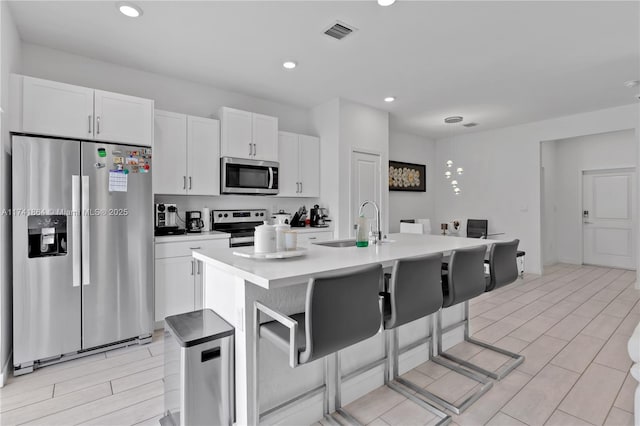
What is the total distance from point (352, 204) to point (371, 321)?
3.23 m

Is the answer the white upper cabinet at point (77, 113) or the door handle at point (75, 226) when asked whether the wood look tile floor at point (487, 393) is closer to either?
the door handle at point (75, 226)

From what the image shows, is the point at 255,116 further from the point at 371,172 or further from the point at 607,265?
the point at 607,265

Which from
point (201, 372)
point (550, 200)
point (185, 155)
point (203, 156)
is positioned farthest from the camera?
point (550, 200)

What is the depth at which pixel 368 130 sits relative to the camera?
16.2 feet

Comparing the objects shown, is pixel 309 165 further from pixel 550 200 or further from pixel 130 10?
pixel 550 200

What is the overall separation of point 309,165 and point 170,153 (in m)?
1.90

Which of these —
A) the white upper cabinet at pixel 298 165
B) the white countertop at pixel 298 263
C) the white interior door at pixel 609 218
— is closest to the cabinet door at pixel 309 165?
the white upper cabinet at pixel 298 165

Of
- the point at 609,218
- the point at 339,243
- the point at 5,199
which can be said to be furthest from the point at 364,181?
the point at 609,218

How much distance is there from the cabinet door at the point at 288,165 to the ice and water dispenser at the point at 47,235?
2.42m

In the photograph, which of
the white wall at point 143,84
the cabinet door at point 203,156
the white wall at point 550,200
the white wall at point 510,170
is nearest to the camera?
the white wall at point 143,84

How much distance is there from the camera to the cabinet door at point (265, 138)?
4.12 meters

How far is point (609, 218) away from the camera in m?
6.41

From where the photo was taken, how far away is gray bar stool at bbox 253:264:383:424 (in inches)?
54.3

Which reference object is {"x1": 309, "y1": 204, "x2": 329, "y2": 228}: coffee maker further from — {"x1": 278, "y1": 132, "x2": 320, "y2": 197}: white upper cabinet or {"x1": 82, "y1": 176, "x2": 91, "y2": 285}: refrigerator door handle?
{"x1": 82, "y1": 176, "x2": 91, "y2": 285}: refrigerator door handle
